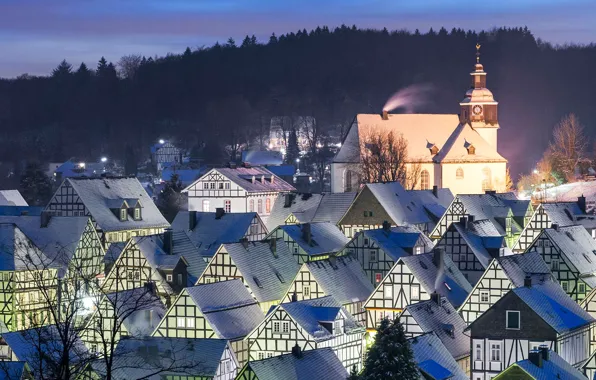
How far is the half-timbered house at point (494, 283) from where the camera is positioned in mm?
65125

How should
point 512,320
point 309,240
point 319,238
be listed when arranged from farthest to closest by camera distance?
1. point 319,238
2. point 309,240
3. point 512,320

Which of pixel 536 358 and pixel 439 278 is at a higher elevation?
pixel 439 278

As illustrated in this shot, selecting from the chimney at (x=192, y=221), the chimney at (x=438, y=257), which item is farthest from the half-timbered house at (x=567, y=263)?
the chimney at (x=192, y=221)

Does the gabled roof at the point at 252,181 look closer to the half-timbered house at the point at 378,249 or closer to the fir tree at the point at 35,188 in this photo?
the fir tree at the point at 35,188

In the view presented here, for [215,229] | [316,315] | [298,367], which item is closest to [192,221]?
[215,229]

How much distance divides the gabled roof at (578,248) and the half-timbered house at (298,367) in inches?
776

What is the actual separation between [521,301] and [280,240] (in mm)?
16222

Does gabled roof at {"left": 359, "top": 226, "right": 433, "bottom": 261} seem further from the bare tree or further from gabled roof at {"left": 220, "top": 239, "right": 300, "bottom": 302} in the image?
the bare tree

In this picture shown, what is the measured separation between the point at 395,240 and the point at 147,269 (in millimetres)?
11893

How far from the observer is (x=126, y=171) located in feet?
547

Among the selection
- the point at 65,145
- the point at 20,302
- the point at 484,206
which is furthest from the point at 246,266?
the point at 65,145

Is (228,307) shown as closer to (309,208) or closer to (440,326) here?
(440,326)

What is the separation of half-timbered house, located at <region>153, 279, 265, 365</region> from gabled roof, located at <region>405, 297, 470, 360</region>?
637 centimetres

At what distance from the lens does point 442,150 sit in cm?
12106
